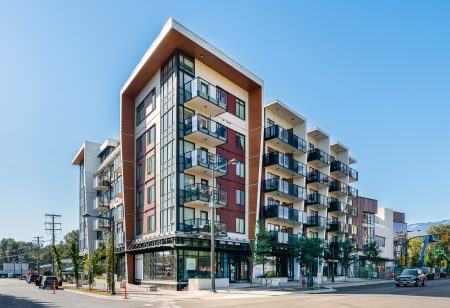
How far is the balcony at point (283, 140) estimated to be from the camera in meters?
49.2

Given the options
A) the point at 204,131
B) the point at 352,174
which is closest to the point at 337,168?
the point at 352,174

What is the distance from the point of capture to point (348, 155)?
72000 mm

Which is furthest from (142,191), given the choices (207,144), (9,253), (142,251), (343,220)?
(9,253)

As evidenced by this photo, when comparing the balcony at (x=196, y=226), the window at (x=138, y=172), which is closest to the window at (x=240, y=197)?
the balcony at (x=196, y=226)

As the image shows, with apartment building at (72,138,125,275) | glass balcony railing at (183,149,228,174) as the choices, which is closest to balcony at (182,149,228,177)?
glass balcony railing at (183,149,228,174)

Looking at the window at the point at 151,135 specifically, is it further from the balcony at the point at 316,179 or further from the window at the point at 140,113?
the balcony at the point at 316,179

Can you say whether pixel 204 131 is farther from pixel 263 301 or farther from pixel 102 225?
pixel 102 225

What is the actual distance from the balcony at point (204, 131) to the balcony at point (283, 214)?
10.3 meters

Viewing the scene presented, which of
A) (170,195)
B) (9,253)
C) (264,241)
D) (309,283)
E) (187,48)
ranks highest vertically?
(187,48)

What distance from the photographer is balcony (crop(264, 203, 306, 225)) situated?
4731cm

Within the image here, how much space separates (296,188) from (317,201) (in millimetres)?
7320

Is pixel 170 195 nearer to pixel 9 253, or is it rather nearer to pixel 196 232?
pixel 196 232

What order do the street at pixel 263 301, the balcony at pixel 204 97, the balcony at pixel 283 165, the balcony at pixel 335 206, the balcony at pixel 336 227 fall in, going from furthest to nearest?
the balcony at pixel 335 206, the balcony at pixel 336 227, the balcony at pixel 283 165, the balcony at pixel 204 97, the street at pixel 263 301

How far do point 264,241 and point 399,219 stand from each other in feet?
232
